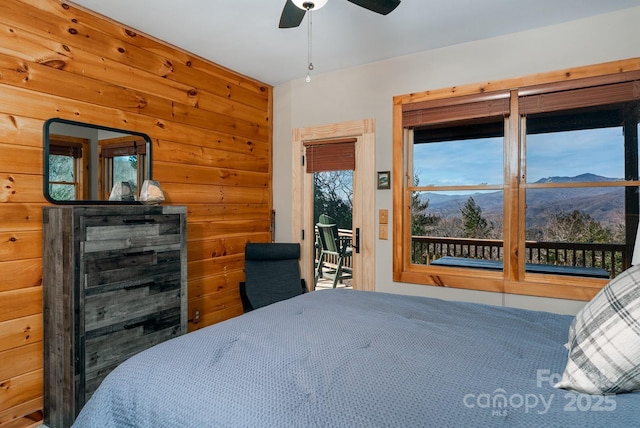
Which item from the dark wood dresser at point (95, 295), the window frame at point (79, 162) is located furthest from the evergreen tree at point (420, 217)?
the window frame at point (79, 162)

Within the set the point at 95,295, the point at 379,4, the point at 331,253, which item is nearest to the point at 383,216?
the point at 331,253

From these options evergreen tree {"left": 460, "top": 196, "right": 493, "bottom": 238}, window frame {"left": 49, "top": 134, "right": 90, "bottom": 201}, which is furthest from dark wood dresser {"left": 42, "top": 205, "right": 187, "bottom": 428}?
evergreen tree {"left": 460, "top": 196, "right": 493, "bottom": 238}

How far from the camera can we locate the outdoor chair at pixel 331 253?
3.95m

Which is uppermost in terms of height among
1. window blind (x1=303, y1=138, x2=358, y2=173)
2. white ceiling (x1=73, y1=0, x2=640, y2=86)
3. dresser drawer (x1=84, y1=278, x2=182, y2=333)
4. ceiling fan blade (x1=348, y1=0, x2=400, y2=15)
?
white ceiling (x1=73, y1=0, x2=640, y2=86)

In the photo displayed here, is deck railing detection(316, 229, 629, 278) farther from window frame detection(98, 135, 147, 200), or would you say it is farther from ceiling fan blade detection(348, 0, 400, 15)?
window frame detection(98, 135, 147, 200)

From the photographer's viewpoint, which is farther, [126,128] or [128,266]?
[126,128]

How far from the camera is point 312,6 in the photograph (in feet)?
6.72

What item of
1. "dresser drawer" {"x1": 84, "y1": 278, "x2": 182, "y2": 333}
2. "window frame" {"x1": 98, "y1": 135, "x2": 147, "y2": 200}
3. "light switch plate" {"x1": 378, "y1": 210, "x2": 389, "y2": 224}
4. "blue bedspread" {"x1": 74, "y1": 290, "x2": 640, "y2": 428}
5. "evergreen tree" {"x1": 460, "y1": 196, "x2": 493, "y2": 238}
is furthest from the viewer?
"light switch plate" {"x1": 378, "y1": 210, "x2": 389, "y2": 224}

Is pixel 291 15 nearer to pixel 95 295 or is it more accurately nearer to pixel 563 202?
pixel 95 295

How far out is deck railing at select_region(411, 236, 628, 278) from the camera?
2.84 m

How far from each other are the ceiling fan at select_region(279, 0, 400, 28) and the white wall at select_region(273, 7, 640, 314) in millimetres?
1421

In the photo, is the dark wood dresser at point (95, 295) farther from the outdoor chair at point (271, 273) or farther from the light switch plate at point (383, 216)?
the light switch plate at point (383, 216)

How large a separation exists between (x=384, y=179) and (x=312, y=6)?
1867mm

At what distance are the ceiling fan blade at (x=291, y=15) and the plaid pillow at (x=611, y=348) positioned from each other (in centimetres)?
202
